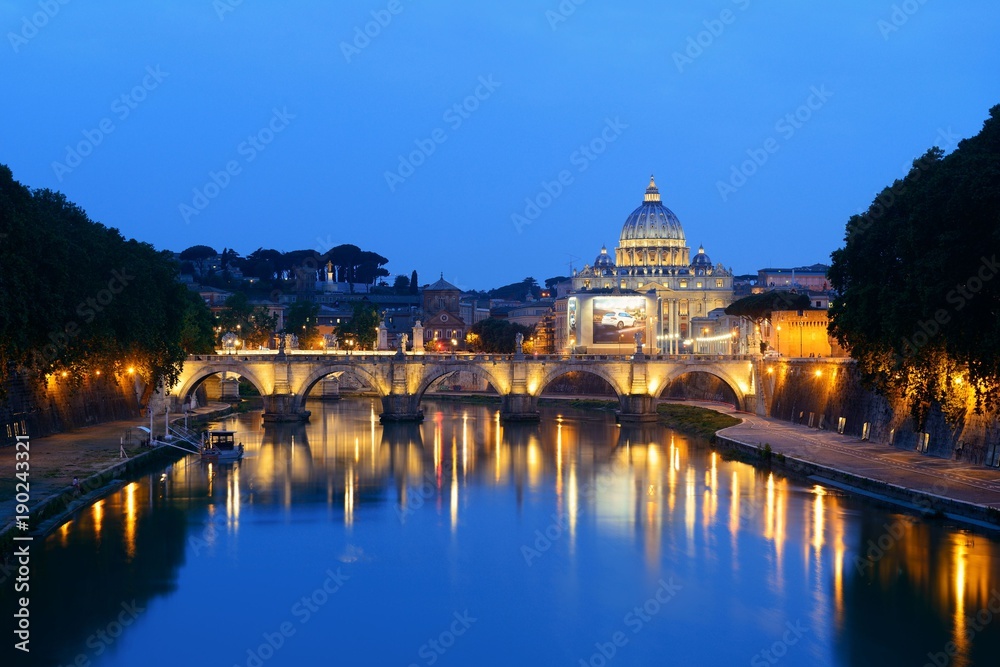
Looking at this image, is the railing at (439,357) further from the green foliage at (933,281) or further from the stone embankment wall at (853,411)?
the green foliage at (933,281)

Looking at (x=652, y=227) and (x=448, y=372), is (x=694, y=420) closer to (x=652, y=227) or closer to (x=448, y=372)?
(x=448, y=372)

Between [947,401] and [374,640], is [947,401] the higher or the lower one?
the higher one

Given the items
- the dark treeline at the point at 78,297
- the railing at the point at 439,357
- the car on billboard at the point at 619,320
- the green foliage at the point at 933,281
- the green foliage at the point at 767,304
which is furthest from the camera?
the car on billboard at the point at 619,320

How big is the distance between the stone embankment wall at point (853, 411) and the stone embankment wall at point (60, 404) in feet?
116

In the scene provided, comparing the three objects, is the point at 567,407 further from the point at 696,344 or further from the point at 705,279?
the point at 705,279

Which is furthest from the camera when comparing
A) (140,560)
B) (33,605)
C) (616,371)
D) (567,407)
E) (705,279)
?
(705,279)

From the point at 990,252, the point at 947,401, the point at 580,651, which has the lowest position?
the point at 580,651

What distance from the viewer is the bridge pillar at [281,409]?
79.8m

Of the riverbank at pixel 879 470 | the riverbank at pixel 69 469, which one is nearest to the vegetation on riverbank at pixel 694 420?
the riverbank at pixel 879 470

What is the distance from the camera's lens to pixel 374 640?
28547 millimetres

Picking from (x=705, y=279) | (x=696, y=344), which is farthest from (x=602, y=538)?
(x=705, y=279)

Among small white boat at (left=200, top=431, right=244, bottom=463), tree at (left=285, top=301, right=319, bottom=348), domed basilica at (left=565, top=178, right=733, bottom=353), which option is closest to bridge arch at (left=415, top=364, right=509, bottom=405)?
small white boat at (left=200, top=431, right=244, bottom=463)

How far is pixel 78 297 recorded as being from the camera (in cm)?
5216

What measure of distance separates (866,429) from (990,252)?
18309 millimetres
